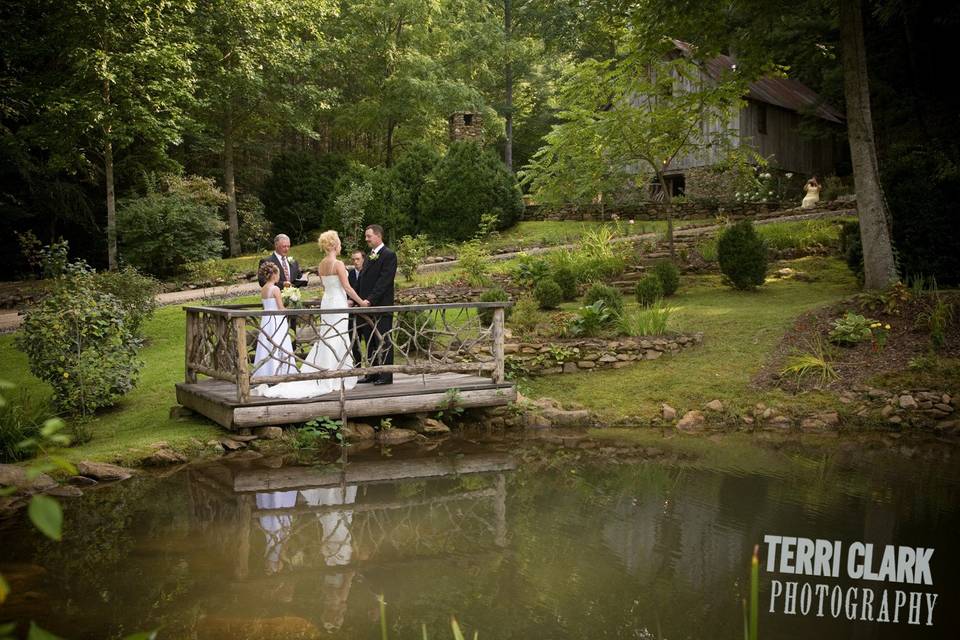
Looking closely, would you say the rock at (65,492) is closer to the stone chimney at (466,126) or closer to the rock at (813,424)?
the rock at (813,424)

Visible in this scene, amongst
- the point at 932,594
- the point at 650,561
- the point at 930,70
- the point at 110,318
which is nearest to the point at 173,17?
the point at 110,318

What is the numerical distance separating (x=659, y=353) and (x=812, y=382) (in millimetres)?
2482

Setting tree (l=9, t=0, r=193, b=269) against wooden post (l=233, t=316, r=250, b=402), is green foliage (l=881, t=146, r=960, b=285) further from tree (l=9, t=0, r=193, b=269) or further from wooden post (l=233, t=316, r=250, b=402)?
tree (l=9, t=0, r=193, b=269)

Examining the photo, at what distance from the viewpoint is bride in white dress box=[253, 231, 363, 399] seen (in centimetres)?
986

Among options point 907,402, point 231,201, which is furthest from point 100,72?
point 907,402

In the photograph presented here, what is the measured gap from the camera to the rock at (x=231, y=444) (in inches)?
368

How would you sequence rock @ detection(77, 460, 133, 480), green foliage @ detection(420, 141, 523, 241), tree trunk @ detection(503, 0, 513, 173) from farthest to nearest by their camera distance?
tree trunk @ detection(503, 0, 513, 173)
green foliage @ detection(420, 141, 523, 241)
rock @ detection(77, 460, 133, 480)

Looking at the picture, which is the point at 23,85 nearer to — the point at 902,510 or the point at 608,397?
the point at 608,397

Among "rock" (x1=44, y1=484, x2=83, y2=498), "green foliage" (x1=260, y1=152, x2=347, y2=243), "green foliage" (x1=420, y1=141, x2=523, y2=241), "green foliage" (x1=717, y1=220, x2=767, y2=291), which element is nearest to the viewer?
"rock" (x1=44, y1=484, x2=83, y2=498)

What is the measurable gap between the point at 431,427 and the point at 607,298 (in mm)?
4899

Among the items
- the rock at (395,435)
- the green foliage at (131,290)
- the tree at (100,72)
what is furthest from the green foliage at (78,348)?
the tree at (100,72)

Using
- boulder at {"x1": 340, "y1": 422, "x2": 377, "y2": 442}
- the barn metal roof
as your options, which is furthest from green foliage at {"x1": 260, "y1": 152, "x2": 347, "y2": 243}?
boulder at {"x1": 340, "y1": 422, "x2": 377, "y2": 442}

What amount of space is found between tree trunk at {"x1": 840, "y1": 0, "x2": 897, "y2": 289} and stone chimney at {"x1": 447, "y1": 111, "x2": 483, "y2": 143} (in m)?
17.2

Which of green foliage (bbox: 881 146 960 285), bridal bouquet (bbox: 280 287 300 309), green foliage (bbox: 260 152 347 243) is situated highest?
green foliage (bbox: 260 152 347 243)
